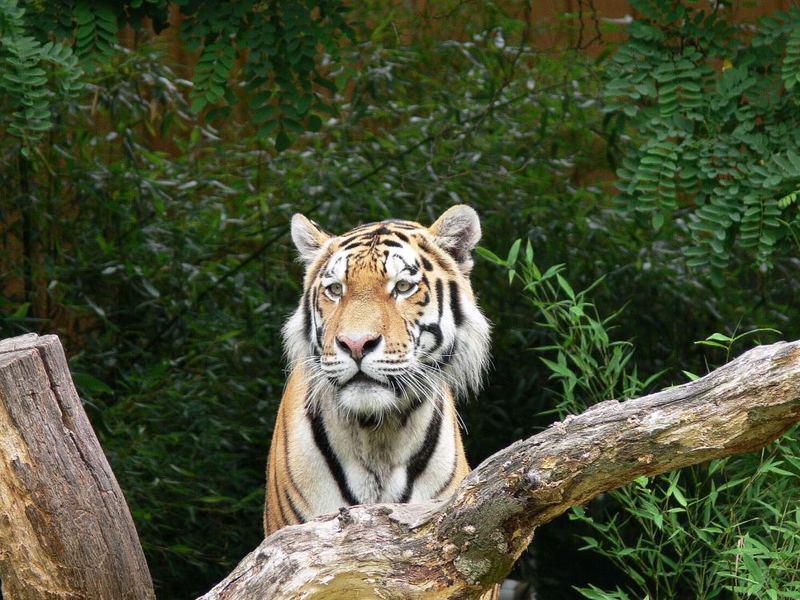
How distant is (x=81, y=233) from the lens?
4.99m

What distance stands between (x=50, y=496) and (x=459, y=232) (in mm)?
1423

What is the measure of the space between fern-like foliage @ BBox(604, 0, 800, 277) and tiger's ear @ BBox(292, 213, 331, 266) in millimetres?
1083

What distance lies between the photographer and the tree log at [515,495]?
6.61 feet

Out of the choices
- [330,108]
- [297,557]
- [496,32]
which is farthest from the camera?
[496,32]

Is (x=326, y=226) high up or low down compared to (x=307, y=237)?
down

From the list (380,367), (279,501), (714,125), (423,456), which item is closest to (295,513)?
(279,501)

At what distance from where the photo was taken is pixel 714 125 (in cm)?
381

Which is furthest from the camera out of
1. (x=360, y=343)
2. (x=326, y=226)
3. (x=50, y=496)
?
(x=326, y=226)

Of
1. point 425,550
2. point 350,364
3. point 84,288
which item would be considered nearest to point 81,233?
point 84,288

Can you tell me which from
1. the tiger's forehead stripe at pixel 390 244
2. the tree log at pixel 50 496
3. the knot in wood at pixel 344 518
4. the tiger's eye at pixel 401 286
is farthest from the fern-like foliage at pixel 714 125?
the tree log at pixel 50 496

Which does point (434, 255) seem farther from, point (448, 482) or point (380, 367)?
point (448, 482)

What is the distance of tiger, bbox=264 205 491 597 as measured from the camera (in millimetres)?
3084

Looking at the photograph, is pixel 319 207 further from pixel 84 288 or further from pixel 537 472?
pixel 537 472

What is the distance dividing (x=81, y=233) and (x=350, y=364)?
7.71ft
